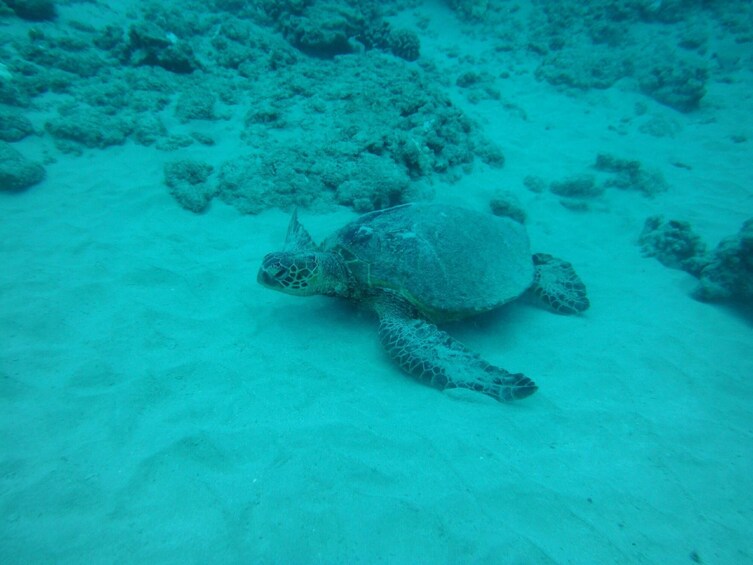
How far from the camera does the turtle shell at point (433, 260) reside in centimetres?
347

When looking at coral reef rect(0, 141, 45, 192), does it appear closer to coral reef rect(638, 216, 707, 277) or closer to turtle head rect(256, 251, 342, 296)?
turtle head rect(256, 251, 342, 296)

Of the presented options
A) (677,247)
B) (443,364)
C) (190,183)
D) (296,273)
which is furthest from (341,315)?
(677,247)

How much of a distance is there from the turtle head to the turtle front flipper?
787 millimetres

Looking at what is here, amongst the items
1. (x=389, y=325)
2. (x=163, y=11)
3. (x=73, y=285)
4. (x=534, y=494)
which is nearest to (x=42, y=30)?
(x=163, y=11)

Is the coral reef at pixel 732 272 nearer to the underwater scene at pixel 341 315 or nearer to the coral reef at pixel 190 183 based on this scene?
the underwater scene at pixel 341 315

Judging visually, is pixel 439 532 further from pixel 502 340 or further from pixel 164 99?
pixel 164 99

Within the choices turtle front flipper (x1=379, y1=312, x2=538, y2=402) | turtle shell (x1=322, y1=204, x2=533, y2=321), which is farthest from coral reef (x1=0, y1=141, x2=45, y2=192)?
turtle front flipper (x1=379, y1=312, x2=538, y2=402)

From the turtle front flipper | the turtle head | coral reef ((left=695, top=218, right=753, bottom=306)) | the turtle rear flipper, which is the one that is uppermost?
coral reef ((left=695, top=218, right=753, bottom=306))

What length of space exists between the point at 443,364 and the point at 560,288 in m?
2.24

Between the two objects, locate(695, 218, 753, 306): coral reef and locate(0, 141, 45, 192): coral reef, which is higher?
locate(695, 218, 753, 306): coral reef

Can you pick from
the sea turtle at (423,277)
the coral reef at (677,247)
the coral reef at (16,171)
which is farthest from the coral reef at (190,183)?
the coral reef at (677,247)

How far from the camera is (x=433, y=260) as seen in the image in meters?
3.55

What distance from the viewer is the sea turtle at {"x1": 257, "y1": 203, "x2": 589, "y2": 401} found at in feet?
10.00

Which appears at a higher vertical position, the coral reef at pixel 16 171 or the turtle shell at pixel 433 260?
the turtle shell at pixel 433 260
